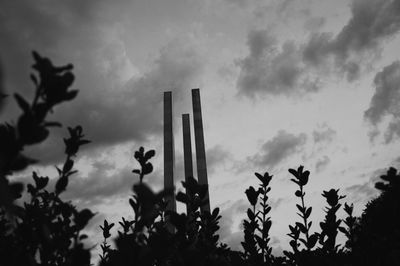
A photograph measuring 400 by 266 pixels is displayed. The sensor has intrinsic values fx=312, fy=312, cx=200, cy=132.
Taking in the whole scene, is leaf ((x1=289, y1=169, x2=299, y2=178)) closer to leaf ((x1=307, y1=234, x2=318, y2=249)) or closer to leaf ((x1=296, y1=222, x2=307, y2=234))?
leaf ((x1=296, y1=222, x2=307, y2=234))

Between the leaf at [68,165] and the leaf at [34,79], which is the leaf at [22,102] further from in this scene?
the leaf at [68,165]

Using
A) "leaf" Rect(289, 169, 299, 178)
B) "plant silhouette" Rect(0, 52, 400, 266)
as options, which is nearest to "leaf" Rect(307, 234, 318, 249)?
"plant silhouette" Rect(0, 52, 400, 266)

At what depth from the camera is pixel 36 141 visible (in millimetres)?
1091

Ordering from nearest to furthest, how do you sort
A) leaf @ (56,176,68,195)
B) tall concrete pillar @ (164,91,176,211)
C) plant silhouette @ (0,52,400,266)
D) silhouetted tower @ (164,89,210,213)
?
plant silhouette @ (0,52,400,266), leaf @ (56,176,68,195), silhouetted tower @ (164,89,210,213), tall concrete pillar @ (164,91,176,211)

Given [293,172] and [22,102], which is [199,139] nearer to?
[293,172]

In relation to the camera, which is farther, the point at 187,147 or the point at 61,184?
the point at 187,147

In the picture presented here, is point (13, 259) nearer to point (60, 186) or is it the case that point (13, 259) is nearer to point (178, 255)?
point (60, 186)

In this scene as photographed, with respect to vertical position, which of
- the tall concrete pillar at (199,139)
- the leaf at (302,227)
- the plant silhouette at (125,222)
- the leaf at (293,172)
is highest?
the tall concrete pillar at (199,139)

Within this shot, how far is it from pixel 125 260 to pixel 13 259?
665 mm

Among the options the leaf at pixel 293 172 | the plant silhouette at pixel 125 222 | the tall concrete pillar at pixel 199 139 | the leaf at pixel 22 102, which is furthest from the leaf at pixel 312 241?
the tall concrete pillar at pixel 199 139

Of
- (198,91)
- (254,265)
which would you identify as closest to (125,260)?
(254,265)

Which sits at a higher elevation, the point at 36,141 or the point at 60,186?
the point at 60,186

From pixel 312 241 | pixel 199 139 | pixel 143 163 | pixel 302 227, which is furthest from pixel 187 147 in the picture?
pixel 143 163

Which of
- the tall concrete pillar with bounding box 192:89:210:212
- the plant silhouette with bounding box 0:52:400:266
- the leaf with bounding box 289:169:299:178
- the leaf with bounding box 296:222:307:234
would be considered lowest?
the plant silhouette with bounding box 0:52:400:266
